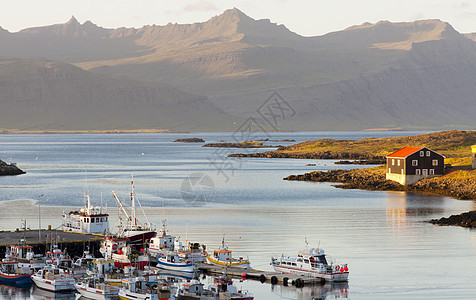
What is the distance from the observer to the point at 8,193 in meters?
104

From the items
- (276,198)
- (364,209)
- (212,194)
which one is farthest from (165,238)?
(212,194)

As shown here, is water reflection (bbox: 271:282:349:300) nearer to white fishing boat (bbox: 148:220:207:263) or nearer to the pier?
white fishing boat (bbox: 148:220:207:263)

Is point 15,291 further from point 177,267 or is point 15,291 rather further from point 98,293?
point 177,267

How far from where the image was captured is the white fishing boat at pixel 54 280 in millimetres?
47156

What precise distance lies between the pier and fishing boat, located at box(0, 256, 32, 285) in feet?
11.3

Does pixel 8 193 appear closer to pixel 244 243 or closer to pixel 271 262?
pixel 244 243

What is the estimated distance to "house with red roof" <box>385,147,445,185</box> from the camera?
100 m

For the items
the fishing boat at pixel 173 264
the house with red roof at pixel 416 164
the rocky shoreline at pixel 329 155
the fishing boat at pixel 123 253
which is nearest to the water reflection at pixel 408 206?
the house with red roof at pixel 416 164

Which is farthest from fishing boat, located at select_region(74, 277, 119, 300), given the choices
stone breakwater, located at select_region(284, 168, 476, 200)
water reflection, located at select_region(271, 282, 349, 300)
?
stone breakwater, located at select_region(284, 168, 476, 200)

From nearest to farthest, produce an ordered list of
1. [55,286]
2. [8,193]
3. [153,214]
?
1. [55,286]
2. [153,214]
3. [8,193]

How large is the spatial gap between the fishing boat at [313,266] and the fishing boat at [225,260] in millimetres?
1871

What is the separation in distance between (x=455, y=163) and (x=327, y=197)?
2497 cm

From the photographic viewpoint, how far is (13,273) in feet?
164

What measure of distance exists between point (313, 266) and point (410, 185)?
180ft
